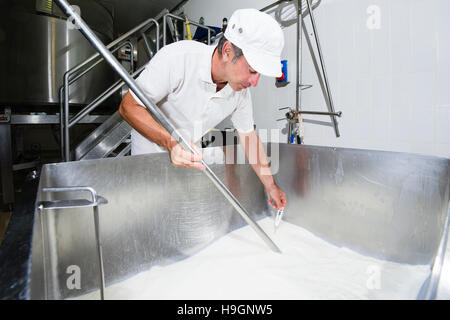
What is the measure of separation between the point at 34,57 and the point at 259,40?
2.18 meters

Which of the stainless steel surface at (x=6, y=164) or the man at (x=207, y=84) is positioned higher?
the man at (x=207, y=84)

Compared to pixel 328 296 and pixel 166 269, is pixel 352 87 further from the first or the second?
pixel 166 269

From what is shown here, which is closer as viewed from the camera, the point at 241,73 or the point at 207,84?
the point at 241,73

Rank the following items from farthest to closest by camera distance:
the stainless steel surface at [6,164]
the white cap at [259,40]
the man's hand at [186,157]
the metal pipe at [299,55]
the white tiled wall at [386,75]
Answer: the stainless steel surface at [6,164]
the metal pipe at [299,55]
the white tiled wall at [386,75]
the white cap at [259,40]
the man's hand at [186,157]

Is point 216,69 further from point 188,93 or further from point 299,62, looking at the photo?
point 299,62

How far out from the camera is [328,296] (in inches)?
27.6

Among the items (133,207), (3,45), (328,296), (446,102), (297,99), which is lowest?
(328,296)

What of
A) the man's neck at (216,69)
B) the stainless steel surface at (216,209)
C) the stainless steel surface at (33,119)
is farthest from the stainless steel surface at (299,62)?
the stainless steel surface at (33,119)

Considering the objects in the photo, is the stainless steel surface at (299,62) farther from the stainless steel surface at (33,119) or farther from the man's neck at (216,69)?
the stainless steel surface at (33,119)

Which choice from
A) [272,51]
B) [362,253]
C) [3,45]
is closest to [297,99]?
[272,51]

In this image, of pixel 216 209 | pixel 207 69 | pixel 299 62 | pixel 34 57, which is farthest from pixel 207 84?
pixel 34 57

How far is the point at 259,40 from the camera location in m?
0.77

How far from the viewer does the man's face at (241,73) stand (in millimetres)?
815
